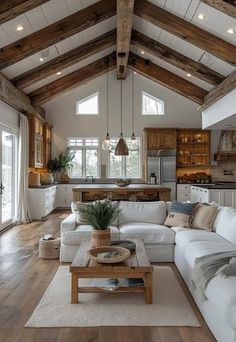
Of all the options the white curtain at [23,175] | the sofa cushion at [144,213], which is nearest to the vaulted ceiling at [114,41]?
the white curtain at [23,175]

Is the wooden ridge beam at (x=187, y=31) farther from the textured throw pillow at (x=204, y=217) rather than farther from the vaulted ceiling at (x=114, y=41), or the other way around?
the textured throw pillow at (x=204, y=217)

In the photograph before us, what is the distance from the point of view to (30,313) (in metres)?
3.02

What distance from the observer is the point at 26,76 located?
7.70 meters

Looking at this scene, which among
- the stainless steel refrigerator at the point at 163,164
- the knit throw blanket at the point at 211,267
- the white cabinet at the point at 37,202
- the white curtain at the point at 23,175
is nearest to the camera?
the knit throw blanket at the point at 211,267

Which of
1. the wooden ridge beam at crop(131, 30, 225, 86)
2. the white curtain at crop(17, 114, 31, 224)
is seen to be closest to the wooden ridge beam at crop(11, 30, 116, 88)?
the wooden ridge beam at crop(131, 30, 225, 86)

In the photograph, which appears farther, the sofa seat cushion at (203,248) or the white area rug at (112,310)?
the sofa seat cushion at (203,248)

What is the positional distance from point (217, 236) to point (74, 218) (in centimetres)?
209

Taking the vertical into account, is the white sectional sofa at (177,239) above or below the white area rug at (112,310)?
above

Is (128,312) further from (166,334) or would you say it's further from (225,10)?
(225,10)

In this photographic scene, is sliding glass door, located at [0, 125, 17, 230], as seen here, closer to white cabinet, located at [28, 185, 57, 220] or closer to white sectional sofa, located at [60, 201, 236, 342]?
white cabinet, located at [28, 185, 57, 220]

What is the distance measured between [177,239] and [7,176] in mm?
4783

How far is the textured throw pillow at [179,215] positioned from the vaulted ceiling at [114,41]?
300cm

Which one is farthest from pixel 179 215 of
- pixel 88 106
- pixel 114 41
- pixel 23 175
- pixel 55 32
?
pixel 88 106

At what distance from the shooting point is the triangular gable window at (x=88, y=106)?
11.2m
